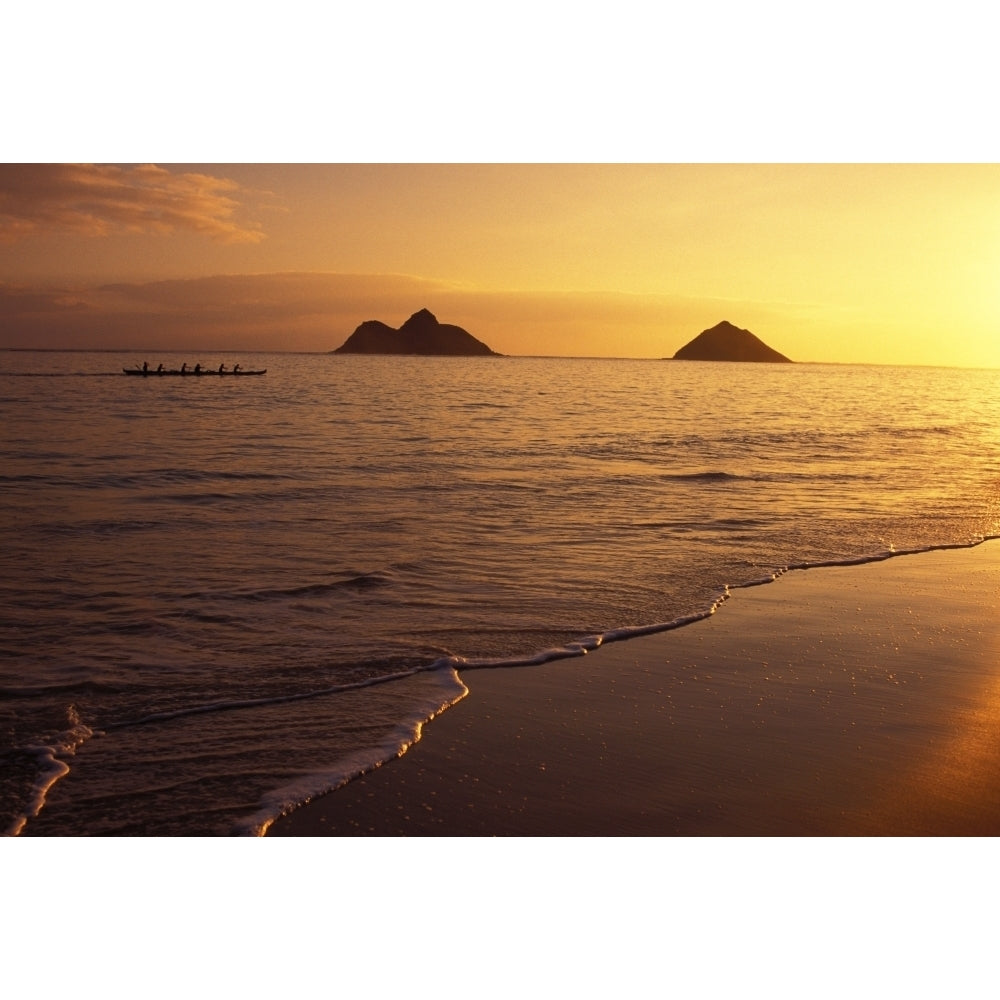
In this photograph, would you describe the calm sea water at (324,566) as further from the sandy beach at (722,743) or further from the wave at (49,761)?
the sandy beach at (722,743)

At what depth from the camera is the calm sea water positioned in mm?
5117

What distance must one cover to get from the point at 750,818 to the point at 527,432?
2119 centimetres

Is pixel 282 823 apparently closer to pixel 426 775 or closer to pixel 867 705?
pixel 426 775

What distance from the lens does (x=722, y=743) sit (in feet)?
17.1

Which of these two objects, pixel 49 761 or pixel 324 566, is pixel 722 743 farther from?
pixel 324 566

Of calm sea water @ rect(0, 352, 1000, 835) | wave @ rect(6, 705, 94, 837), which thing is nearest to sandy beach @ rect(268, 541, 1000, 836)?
calm sea water @ rect(0, 352, 1000, 835)

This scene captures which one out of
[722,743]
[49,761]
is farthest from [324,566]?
[722,743]

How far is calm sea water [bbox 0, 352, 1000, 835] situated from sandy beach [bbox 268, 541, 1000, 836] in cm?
35

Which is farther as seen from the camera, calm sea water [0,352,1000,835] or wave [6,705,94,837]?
calm sea water [0,352,1000,835]

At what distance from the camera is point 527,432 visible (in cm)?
2534

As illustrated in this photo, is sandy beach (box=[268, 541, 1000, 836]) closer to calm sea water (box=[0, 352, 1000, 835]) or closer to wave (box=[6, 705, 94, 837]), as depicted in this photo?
calm sea water (box=[0, 352, 1000, 835])

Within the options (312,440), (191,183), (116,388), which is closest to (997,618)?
(191,183)

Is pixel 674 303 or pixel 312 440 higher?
pixel 674 303

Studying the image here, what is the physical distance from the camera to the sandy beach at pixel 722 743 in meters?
4.43
